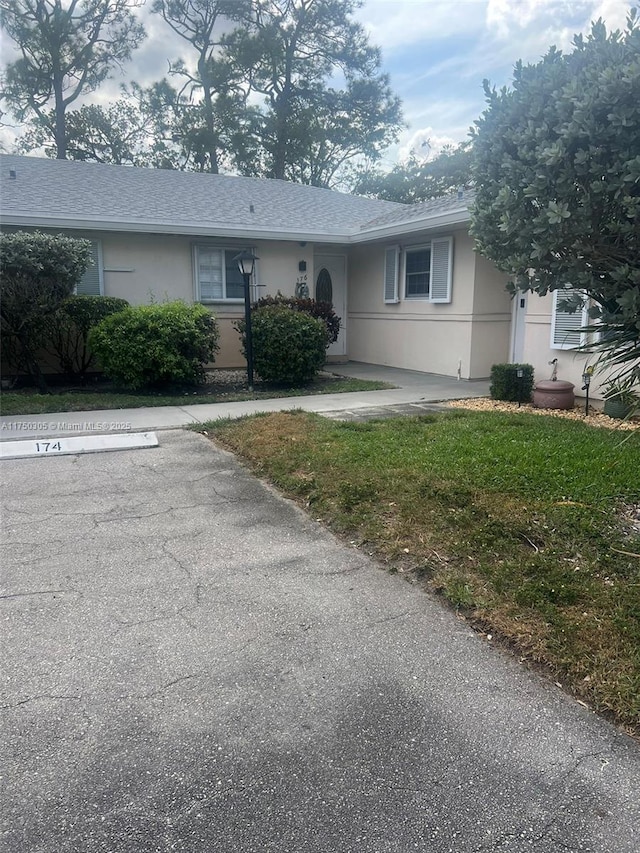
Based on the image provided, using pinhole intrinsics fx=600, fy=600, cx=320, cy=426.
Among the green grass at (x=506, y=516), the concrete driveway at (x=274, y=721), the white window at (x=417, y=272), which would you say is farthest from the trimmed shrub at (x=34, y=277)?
the white window at (x=417, y=272)

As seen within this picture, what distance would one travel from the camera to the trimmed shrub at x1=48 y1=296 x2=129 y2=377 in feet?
32.6

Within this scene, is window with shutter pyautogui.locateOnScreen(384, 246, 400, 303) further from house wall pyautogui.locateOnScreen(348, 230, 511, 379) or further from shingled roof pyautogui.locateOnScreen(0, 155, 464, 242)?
shingled roof pyautogui.locateOnScreen(0, 155, 464, 242)

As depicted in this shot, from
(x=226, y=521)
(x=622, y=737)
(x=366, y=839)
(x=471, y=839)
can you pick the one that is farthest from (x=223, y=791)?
(x=226, y=521)

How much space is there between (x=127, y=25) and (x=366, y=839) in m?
32.1

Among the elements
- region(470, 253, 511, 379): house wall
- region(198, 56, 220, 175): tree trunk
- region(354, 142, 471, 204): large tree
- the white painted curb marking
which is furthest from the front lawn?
region(354, 142, 471, 204): large tree

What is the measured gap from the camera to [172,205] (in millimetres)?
12539

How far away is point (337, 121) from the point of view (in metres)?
29.6

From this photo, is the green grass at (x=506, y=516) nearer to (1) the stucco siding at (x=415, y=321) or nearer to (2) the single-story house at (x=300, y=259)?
(2) the single-story house at (x=300, y=259)

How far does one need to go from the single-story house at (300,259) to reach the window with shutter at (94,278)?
0.02 metres

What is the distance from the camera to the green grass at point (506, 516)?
9.12 feet

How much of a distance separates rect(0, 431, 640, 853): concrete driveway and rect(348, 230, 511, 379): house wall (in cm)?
804

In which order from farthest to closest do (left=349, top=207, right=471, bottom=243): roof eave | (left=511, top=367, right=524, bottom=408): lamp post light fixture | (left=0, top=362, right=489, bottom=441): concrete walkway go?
(left=349, top=207, right=471, bottom=243): roof eave, (left=511, top=367, right=524, bottom=408): lamp post light fixture, (left=0, top=362, right=489, bottom=441): concrete walkway

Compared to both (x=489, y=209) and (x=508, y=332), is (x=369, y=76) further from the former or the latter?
(x=489, y=209)

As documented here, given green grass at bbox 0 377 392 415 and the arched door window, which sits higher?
the arched door window
